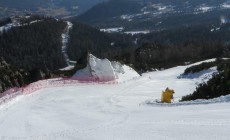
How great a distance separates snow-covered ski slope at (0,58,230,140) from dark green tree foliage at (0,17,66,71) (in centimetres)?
12259

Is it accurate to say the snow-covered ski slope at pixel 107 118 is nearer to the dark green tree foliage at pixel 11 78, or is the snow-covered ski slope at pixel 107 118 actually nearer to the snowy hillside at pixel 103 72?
the snowy hillside at pixel 103 72

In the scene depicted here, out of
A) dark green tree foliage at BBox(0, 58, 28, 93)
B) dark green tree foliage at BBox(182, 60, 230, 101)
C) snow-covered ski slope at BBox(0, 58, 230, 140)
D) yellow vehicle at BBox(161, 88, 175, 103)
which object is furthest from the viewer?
dark green tree foliage at BBox(0, 58, 28, 93)

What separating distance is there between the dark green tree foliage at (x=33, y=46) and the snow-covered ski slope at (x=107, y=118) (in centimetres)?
12259

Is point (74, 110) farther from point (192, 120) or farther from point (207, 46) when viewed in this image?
point (207, 46)

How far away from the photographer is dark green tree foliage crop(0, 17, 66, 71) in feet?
512

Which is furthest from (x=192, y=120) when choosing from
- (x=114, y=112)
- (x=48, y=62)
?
(x=48, y=62)

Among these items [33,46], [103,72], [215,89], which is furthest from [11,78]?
[33,46]

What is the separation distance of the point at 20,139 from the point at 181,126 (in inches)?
222

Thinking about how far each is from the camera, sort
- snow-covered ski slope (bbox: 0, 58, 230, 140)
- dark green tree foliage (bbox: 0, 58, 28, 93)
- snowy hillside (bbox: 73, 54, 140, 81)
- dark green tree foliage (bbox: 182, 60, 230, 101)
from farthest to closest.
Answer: dark green tree foliage (bbox: 0, 58, 28, 93), snowy hillside (bbox: 73, 54, 140, 81), dark green tree foliage (bbox: 182, 60, 230, 101), snow-covered ski slope (bbox: 0, 58, 230, 140)

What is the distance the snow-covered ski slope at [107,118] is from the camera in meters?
15.2

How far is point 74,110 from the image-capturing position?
23.0 metres

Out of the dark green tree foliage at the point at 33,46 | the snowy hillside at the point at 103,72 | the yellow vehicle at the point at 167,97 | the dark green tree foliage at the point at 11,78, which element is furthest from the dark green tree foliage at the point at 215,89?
the dark green tree foliage at the point at 33,46

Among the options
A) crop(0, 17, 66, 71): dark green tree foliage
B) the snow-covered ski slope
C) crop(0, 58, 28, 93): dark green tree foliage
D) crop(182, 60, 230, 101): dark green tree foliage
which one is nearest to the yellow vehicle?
the snow-covered ski slope

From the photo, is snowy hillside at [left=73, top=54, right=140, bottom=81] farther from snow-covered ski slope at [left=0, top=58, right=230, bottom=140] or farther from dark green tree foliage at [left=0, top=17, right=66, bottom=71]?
dark green tree foliage at [left=0, top=17, right=66, bottom=71]
